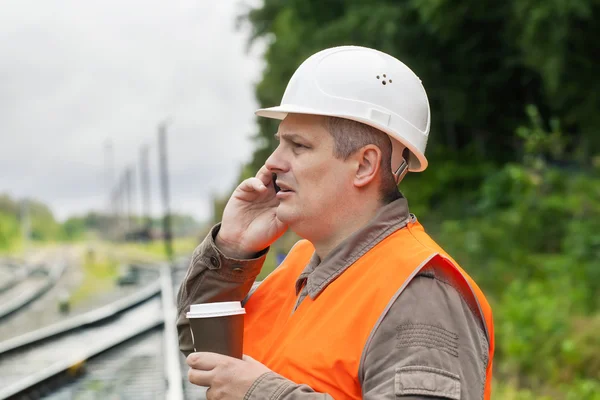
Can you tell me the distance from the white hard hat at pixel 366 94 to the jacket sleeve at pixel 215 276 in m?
0.50

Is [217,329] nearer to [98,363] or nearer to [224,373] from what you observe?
[224,373]

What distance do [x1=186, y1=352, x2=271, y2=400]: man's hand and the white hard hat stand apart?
70 cm

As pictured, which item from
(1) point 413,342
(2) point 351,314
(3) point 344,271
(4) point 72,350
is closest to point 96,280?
(4) point 72,350

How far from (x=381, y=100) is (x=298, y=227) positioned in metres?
0.44

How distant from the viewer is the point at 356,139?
2238 mm

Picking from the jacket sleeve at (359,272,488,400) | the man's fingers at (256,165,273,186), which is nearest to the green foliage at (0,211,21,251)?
the man's fingers at (256,165,273,186)

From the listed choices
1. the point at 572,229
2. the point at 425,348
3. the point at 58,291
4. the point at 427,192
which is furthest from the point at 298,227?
the point at 58,291

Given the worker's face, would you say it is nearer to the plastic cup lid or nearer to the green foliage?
the plastic cup lid

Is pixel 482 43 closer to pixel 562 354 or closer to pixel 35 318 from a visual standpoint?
pixel 35 318

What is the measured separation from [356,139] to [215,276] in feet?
2.15

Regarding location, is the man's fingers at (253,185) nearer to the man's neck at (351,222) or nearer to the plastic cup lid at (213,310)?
the man's neck at (351,222)

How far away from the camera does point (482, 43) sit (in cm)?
2170

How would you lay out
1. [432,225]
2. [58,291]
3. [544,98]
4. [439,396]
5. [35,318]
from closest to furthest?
[439,396] < [35,318] < [432,225] < [544,98] < [58,291]

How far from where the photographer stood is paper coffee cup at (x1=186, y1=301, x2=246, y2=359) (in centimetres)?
221
